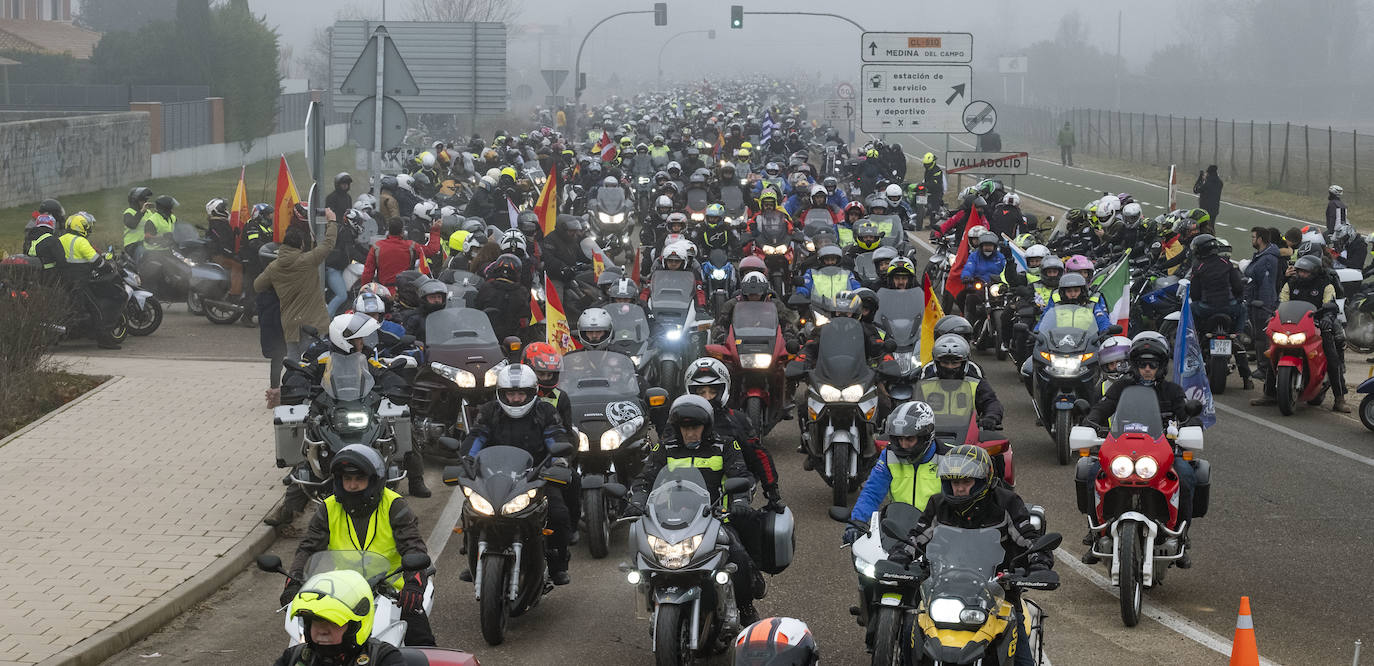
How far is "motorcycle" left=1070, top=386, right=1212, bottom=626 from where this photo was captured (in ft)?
34.6

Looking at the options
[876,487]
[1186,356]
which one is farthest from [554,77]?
[876,487]

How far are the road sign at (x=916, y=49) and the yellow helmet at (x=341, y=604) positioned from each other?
113 feet

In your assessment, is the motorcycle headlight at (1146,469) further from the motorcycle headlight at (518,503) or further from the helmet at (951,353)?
the motorcycle headlight at (518,503)

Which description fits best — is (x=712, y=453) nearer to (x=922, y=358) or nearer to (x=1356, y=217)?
(x=922, y=358)

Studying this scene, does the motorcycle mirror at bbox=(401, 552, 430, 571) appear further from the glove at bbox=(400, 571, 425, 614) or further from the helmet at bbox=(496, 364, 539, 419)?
the helmet at bbox=(496, 364, 539, 419)

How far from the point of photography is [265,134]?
61.8 meters

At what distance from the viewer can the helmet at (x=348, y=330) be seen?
12344mm

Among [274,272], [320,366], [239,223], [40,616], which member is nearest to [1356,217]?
[239,223]

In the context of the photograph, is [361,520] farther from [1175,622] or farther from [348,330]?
[1175,622]

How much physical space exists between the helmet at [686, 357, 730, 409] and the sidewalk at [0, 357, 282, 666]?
3.52 metres

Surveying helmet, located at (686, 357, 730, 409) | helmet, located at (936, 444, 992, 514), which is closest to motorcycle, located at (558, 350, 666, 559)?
helmet, located at (686, 357, 730, 409)

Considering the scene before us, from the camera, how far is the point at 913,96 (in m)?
40.3

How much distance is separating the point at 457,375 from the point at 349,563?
7.33 metres

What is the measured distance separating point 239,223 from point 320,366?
13414 mm
